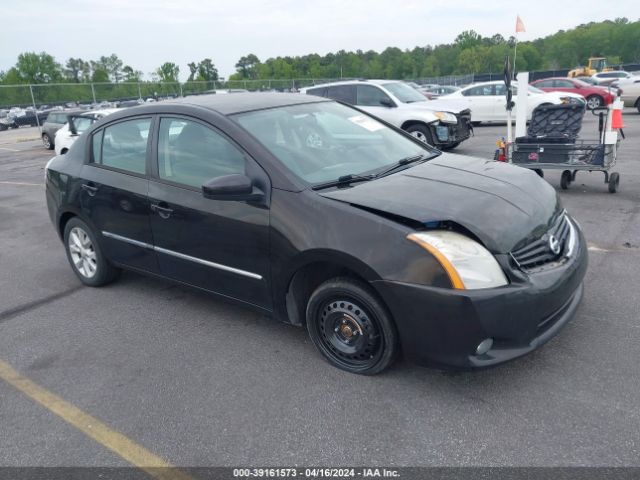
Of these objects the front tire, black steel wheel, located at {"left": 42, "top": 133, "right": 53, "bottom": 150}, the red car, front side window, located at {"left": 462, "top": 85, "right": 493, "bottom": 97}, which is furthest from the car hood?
the red car

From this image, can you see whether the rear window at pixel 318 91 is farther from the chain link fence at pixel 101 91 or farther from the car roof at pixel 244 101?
the chain link fence at pixel 101 91

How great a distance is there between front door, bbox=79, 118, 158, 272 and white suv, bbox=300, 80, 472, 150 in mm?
7086

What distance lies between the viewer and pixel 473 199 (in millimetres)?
3160

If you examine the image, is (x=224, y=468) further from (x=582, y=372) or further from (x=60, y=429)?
(x=582, y=372)

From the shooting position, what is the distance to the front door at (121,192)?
13.6 ft

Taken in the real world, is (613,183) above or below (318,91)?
below

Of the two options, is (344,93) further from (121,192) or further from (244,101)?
(121,192)

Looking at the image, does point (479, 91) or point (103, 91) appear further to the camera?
point (103, 91)

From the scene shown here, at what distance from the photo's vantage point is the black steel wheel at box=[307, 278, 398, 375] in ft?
9.92

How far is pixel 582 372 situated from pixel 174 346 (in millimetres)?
2612

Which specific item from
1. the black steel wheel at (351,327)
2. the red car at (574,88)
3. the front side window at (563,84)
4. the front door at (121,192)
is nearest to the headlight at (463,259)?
the black steel wheel at (351,327)

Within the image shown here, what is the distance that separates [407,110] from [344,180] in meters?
8.73

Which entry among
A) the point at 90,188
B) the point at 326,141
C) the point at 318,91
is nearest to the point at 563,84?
the point at 318,91

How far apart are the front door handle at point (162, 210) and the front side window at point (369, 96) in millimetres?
9095
